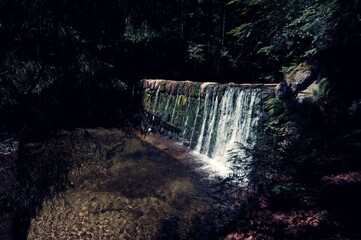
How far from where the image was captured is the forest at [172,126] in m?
2.94

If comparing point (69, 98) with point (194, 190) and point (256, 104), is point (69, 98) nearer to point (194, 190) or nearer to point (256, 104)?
point (194, 190)

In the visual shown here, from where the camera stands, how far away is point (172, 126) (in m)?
3.34

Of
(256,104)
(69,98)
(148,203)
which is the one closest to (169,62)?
(256,104)

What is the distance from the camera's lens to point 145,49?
1586 centimetres

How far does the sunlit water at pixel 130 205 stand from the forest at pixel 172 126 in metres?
0.19

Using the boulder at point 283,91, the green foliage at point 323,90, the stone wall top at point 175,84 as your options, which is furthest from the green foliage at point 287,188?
the stone wall top at point 175,84

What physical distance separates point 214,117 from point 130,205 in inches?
192

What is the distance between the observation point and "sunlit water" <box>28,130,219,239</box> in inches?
175

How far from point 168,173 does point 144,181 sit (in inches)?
33.4

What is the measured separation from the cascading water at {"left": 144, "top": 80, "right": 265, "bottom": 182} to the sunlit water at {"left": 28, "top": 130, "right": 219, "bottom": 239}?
155cm

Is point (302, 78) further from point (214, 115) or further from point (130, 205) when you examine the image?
point (130, 205)

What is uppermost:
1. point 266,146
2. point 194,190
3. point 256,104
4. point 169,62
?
point 169,62

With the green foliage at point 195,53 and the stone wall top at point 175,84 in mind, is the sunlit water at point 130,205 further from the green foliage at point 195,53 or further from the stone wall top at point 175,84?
the green foliage at point 195,53

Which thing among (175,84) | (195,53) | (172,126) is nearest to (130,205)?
(172,126)
